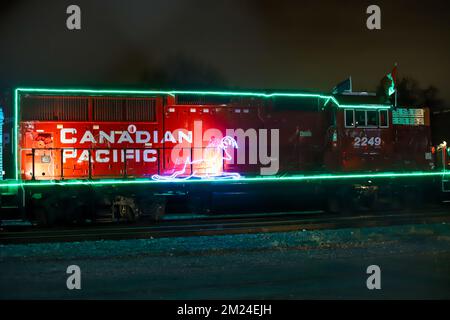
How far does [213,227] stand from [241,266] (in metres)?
4.97

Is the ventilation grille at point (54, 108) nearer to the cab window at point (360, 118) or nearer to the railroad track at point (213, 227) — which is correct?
the railroad track at point (213, 227)

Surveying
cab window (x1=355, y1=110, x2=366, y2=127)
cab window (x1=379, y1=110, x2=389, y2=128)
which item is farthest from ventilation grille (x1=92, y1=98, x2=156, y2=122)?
cab window (x1=379, y1=110, x2=389, y2=128)

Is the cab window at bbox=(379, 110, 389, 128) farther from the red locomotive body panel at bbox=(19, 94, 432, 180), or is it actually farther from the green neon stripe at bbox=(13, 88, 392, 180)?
the green neon stripe at bbox=(13, 88, 392, 180)

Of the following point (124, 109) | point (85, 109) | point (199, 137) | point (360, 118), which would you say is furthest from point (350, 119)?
point (85, 109)

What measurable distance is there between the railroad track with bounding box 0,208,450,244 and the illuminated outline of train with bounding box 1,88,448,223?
0.88 metres

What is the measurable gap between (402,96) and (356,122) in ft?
98.3

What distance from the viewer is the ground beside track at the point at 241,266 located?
7332mm

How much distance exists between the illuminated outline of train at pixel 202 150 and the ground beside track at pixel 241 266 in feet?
10.4

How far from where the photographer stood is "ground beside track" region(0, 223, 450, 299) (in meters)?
7.33

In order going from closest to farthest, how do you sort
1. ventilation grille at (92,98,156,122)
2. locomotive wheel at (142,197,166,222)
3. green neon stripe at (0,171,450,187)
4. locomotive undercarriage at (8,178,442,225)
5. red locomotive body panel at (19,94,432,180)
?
1. green neon stripe at (0,171,450,187)
2. locomotive undercarriage at (8,178,442,225)
3. red locomotive body panel at (19,94,432,180)
4. locomotive wheel at (142,197,166,222)
5. ventilation grille at (92,98,156,122)

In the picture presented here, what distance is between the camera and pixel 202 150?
1634cm

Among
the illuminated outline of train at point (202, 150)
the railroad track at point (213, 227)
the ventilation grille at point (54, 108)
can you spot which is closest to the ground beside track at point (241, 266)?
the railroad track at point (213, 227)

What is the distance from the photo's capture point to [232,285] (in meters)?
7.69
